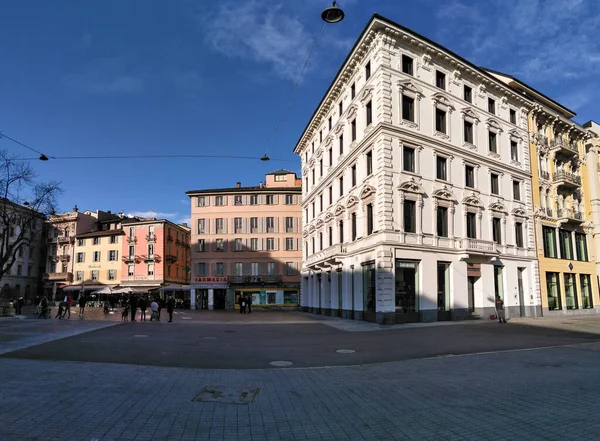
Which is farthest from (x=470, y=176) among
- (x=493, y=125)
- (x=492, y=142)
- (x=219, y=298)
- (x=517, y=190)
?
(x=219, y=298)

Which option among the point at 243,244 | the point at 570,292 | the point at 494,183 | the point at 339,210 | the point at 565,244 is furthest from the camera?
the point at 243,244

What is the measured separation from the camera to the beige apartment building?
5456cm

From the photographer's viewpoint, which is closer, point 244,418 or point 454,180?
point 244,418

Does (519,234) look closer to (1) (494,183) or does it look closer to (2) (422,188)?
(1) (494,183)

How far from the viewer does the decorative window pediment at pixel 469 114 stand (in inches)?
1261

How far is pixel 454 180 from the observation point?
30.4m

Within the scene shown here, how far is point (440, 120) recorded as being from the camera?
30.8m

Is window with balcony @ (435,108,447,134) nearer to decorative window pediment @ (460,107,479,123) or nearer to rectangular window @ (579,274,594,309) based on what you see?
decorative window pediment @ (460,107,479,123)

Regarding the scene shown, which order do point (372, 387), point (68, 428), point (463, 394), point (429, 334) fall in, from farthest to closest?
point (429, 334) → point (372, 387) → point (463, 394) → point (68, 428)

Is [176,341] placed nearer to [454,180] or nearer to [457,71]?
[454,180]

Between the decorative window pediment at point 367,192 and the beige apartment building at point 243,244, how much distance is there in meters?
26.5

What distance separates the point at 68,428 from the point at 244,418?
2.35m

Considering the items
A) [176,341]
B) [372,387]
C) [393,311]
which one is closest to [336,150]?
[393,311]

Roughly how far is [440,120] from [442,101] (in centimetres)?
132
